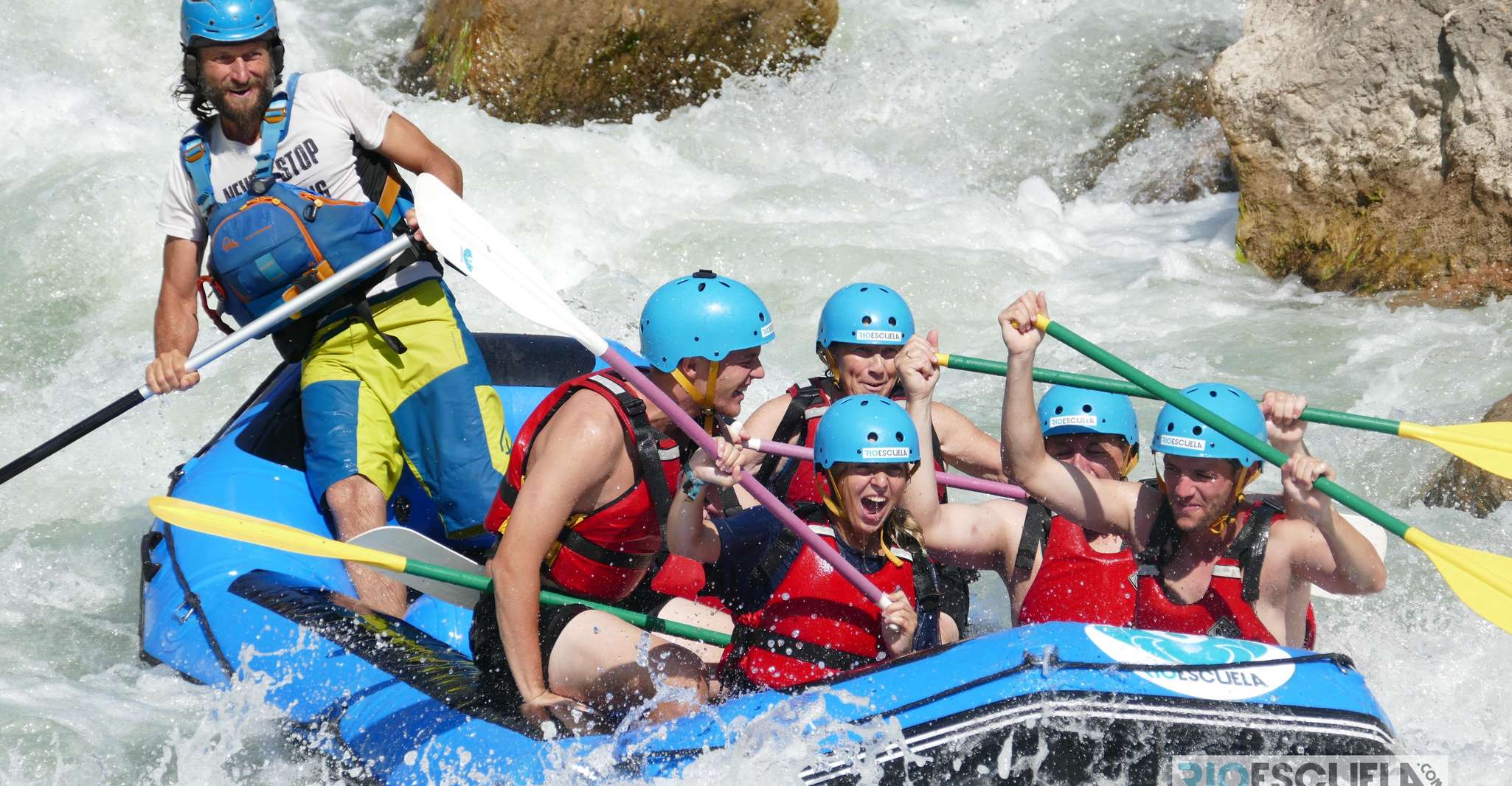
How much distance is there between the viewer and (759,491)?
3502mm

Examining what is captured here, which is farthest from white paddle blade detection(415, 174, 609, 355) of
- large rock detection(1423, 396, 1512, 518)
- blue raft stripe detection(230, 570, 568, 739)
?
large rock detection(1423, 396, 1512, 518)

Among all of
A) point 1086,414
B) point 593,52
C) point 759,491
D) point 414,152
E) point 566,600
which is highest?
point 593,52

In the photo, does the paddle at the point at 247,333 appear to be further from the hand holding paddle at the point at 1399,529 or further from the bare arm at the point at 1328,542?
the bare arm at the point at 1328,542

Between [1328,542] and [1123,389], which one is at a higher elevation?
[1123,389]

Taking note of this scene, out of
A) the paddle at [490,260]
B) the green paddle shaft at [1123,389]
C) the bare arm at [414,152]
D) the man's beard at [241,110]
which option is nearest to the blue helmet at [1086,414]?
the green paddle shaft at [1123,389]

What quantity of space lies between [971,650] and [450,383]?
2111mm

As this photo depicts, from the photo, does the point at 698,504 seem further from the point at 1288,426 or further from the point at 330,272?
the point at 330,272

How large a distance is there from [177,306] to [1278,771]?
337 centimetres

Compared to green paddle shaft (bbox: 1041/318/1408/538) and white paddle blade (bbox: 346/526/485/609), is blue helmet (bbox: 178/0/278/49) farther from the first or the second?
green paddle shaft (bbox: 1041/318/1408/538)

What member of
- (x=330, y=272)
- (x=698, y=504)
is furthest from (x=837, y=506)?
(x=330, y=272)

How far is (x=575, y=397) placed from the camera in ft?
11.7

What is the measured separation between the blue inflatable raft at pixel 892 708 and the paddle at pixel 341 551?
0.79 ft

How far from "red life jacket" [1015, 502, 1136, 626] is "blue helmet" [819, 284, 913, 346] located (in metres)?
0.62

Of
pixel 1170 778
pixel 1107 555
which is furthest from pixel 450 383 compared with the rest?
pixel 1170 778
